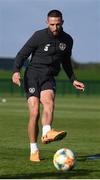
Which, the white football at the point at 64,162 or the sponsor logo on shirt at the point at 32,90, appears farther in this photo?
the sponsor logo on shirt at the point at 32,90

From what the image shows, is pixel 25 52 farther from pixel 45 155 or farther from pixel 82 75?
pixel 82 75

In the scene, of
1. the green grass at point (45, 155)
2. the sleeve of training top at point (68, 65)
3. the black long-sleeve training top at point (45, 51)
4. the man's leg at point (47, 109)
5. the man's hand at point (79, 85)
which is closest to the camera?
the green grass at point (45, 155)

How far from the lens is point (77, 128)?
75.2 ft

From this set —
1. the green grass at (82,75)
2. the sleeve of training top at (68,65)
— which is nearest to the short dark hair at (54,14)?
the sleeve of training top at (68,65)

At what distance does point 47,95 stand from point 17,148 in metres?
3.11

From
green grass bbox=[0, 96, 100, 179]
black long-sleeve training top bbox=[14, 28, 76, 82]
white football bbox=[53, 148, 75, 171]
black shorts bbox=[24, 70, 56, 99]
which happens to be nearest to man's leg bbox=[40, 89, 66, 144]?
black shorts bbox=[24, 70, 56, 99]

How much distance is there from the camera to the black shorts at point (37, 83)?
40.0 feet

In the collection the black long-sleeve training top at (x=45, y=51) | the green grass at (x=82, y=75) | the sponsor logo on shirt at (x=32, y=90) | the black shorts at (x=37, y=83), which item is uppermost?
the black long-sleeve training top at (x=45, y=51)

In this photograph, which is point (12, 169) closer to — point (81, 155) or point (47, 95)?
point (47, 95)

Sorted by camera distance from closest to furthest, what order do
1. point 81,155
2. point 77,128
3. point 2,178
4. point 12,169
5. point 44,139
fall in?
point 2,178
point 12,169
point 44,139
point 81,155
point 77,128

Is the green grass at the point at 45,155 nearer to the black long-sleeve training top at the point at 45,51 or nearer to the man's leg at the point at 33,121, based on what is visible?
the man's leg at the point at 33,121

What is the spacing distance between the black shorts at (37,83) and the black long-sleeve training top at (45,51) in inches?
3.3

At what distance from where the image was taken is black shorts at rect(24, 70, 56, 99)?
480 inches

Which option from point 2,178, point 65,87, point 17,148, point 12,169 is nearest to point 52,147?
point 17,148
